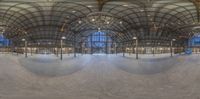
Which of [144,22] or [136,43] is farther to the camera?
[144,22]

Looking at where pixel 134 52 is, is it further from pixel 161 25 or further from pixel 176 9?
pixel 176 9

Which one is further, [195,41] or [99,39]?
[99,39]

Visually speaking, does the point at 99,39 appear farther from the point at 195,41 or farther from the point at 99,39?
the point at 195,41

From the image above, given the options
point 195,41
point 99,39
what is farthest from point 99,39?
point 195,41

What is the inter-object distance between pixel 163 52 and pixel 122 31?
2.11 ft

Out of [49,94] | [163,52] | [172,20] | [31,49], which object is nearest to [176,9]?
[172,20]

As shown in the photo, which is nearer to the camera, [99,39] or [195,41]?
[195,41]

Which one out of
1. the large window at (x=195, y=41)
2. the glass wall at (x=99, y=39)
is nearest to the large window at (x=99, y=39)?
the glass wall at (x=99, y=39)

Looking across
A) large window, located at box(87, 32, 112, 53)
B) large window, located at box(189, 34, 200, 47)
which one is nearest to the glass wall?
large window, located at box(87, 32, 112, 53)

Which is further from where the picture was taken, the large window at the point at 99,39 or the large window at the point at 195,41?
the large window at the point at 99,39

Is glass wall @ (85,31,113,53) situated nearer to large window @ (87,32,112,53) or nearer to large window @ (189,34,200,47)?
large window @ (87,32,112,53)

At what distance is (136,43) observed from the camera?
9.53 feet

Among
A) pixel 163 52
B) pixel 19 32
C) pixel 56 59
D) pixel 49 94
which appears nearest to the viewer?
pixel 49 94

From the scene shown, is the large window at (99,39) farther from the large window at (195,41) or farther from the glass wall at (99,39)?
the large window at (195,41)
